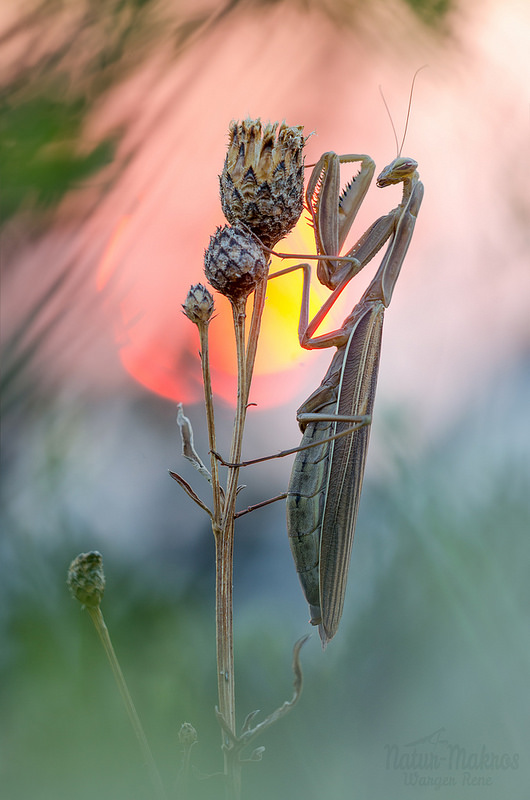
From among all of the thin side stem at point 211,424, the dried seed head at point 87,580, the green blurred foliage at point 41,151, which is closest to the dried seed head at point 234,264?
the thin side stem at point 211,424

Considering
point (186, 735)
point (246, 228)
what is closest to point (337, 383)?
point (246, 228)

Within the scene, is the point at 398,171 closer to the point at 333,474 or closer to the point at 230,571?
the point at 333,474

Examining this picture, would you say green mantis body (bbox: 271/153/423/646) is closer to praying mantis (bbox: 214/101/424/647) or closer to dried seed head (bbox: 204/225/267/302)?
praying mantis (bbox: 214/101/424/647)

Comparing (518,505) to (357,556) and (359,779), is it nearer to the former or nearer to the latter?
(357,556)

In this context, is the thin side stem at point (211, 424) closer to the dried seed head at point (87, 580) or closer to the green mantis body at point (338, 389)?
the dried seed head at point (87, 580)

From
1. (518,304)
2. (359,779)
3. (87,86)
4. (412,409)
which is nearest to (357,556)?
(412,409)

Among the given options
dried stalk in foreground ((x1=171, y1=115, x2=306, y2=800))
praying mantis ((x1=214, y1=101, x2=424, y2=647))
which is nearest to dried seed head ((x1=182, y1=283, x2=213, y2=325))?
dried stalk in foreground ((x1=171, y1=115, x2=306, y2=800))

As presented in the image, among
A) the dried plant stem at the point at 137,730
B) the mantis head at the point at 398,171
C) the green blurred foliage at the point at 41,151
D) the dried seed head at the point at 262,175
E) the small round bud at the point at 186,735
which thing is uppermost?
the green blurred foliage at the point at 41,151
